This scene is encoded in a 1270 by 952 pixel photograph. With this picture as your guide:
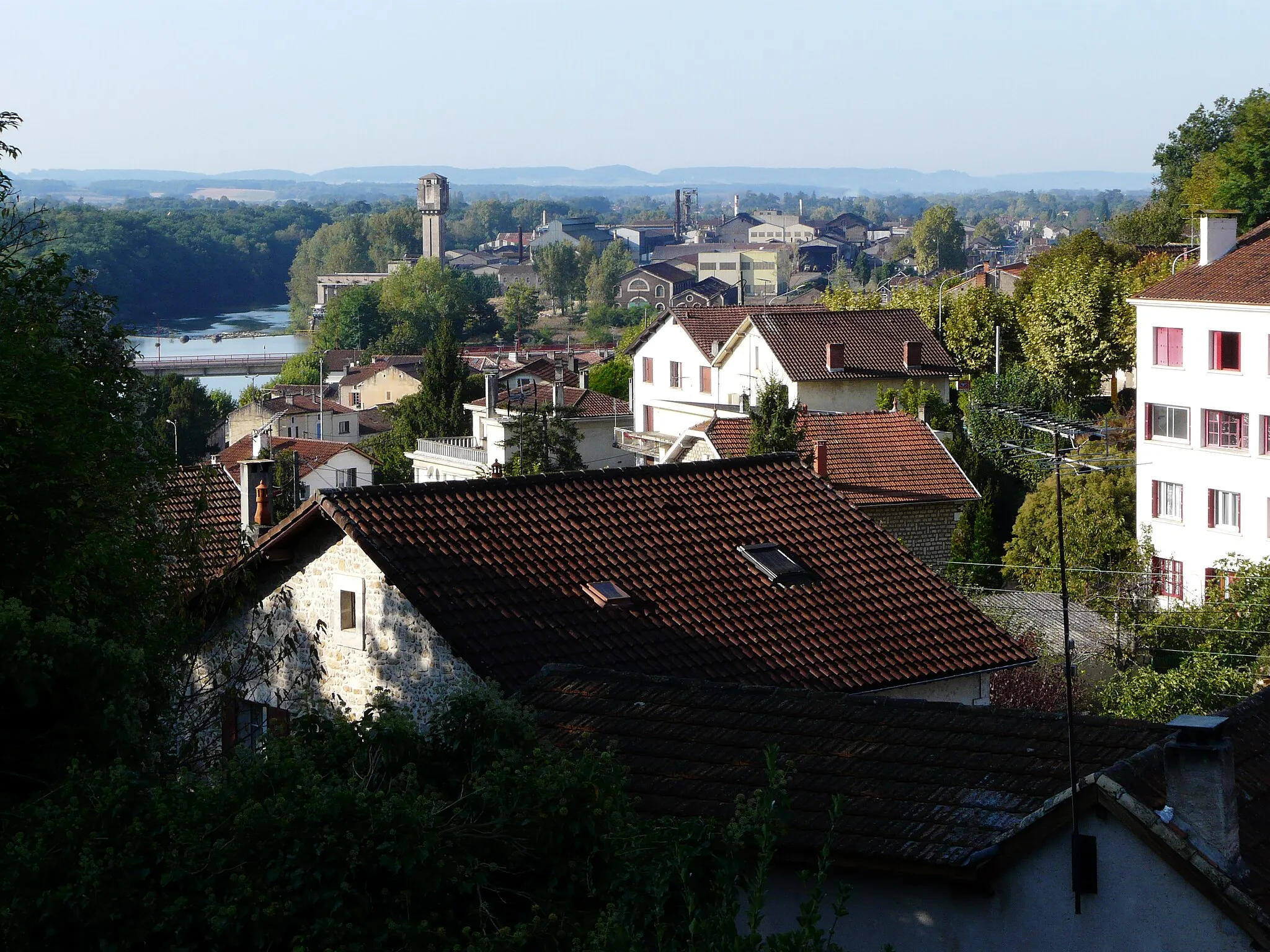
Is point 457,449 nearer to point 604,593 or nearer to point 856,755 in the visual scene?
point 604,593

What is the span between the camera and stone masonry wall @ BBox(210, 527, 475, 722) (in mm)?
11945

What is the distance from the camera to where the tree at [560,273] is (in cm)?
17350

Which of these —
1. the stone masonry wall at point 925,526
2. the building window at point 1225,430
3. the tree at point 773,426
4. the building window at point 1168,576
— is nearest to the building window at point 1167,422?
the building window at point 1225,430

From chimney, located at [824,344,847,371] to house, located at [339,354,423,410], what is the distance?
40.8 meters

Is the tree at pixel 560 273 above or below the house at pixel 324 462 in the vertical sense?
above

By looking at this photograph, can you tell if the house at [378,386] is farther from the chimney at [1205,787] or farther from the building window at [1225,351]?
the chimney at [1205,787]

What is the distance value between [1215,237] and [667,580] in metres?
28.1

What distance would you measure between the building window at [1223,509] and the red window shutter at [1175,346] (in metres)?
3.15

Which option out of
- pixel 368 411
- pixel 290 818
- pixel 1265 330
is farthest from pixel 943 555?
pixel 368 411

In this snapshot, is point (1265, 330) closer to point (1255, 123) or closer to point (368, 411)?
point (1255, 123)

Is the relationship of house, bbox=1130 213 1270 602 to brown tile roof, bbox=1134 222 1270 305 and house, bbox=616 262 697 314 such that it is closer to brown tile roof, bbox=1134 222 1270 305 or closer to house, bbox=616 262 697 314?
brown tile roof, bbox=1134 222 1270 305

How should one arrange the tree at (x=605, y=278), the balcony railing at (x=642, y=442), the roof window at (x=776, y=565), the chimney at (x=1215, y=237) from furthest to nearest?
1. the tree at (x=605, y=278)
2. the balcony railing at (x=642, y=442)
3. the chimney at (x=1215, y=237)
4. the roof window at (x=776, y=565)

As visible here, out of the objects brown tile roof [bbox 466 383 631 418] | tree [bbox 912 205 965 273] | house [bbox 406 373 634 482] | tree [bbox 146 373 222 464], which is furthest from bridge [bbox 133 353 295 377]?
tree [bbox 912 205 965 273]

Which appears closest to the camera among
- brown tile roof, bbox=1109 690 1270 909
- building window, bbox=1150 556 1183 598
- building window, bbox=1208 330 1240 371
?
brown tile roof, bbox=1109 690 1270 909
